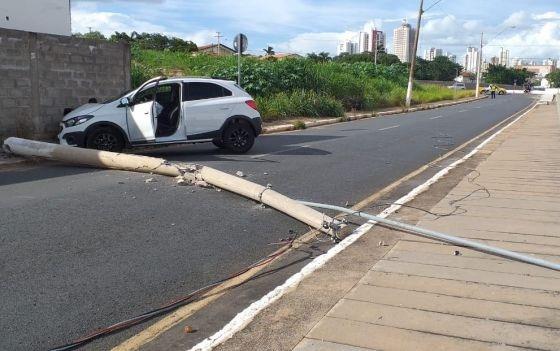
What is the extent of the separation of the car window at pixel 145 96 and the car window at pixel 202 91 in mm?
706

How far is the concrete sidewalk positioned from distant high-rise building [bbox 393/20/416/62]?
143 metres

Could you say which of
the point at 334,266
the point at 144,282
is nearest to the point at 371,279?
the point at 334,266

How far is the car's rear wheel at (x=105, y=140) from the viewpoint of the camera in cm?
1252

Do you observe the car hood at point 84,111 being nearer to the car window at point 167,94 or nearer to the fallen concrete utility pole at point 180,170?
the fallen concrete utility pole at point 180,170

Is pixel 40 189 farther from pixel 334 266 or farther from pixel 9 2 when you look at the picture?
Answer: pixel 9 2

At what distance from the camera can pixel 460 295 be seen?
475 cm

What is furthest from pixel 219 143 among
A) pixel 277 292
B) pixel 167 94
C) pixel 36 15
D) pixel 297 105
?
pixel 36 15

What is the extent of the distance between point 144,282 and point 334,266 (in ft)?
5.82

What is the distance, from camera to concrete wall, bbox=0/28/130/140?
1349 centimetres

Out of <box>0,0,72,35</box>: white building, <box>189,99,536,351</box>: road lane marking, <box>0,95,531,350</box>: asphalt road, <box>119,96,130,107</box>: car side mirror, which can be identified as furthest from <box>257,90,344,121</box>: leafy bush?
<box>189,99,536,351</box>: road lane marking

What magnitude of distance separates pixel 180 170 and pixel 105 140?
3703 millimetres

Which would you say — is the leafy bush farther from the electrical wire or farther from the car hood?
the electrical wire

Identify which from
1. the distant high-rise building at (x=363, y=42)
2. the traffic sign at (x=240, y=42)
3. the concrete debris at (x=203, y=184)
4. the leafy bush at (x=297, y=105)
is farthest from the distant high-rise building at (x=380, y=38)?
the concrete debris at (x=203, y=184)

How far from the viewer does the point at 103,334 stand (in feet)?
14.0
